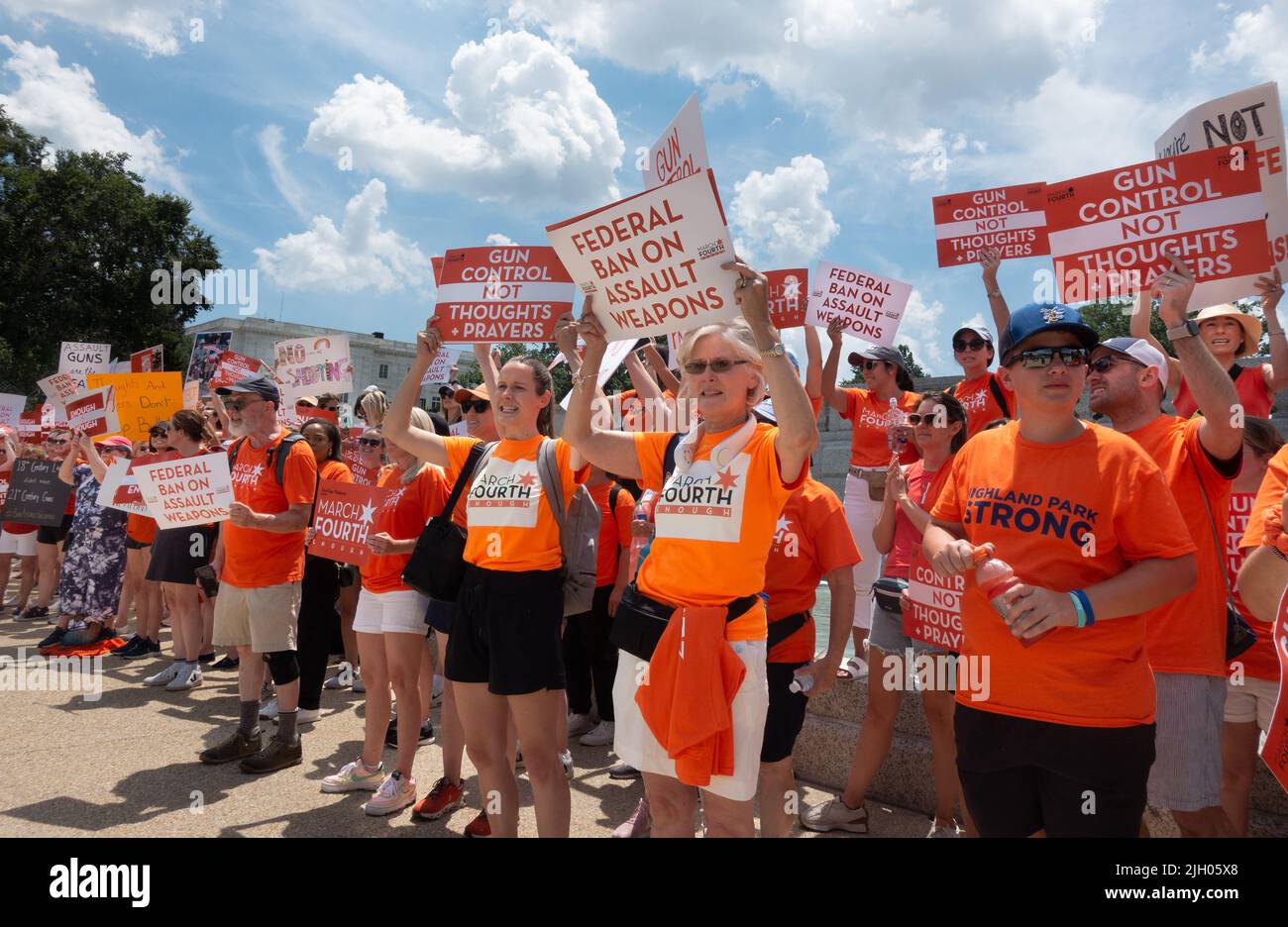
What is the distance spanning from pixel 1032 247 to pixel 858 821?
460cm

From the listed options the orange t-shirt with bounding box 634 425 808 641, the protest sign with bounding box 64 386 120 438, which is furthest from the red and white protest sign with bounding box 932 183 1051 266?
the protest sign with bounding box 64 386 120 438

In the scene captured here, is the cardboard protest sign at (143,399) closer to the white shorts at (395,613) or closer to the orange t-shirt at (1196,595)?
the white shorts at (395,613)

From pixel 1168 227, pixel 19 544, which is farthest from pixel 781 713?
pixel 19 544

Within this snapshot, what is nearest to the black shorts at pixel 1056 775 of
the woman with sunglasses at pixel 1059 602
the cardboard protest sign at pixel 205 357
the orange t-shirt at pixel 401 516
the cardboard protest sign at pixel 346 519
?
the woman with sunglasses at pixel 1059 602

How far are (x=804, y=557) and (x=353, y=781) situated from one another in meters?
3.23

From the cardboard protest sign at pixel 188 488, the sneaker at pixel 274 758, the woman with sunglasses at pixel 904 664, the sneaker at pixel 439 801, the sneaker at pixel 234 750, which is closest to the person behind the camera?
the woman with sunglasses at pixel 904 664

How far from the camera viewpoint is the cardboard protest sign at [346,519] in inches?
199

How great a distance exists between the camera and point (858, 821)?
4395 mm

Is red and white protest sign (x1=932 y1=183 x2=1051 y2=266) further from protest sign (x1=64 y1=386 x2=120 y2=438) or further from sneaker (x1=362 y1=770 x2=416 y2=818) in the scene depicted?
protest sign (x1=64 y1=386 x2=120 y2=438)

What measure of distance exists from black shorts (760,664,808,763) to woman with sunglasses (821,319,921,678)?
2.46m

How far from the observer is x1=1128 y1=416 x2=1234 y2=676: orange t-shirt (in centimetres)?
300

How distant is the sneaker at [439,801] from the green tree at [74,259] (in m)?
35.5

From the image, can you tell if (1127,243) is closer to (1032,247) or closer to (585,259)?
(1032,247)
